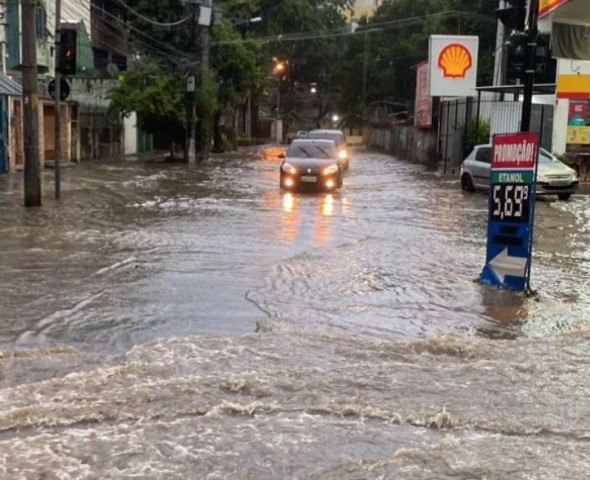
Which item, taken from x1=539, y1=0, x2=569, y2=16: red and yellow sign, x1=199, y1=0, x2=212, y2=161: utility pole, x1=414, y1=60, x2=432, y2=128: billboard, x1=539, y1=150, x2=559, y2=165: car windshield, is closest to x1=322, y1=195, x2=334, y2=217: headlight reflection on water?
x1=539, y1=150, x2=559, y2=165: car windshield

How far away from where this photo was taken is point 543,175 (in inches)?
777

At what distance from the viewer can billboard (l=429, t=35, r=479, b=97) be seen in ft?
104

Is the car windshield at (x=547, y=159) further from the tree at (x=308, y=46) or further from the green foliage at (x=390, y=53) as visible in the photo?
the green foliage at (x=390, y=53)

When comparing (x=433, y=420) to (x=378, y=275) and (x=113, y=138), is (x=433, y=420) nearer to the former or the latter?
(x=378, y=275)

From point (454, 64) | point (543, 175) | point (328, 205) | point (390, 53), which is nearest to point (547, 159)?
point (543, 175)

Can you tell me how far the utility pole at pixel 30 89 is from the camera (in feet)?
47.6

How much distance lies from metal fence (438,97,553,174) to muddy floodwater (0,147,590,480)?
53.8 feet

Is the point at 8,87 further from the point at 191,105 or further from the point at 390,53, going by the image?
the point at 390,53

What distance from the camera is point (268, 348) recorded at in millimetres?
6414

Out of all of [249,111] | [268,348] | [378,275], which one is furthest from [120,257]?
[249,111]

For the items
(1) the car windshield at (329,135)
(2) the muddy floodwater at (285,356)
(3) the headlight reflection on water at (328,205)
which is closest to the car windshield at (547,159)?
(3) the headlight reflection on water at (328,205)

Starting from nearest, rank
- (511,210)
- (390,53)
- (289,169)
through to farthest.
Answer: (511,210) < (289,169) < (390,53)

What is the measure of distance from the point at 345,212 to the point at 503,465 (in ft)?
40.9

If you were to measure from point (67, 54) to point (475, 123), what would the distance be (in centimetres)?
1826
